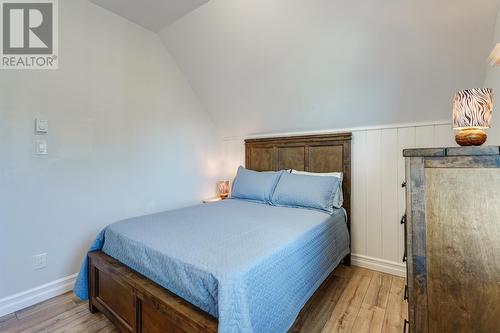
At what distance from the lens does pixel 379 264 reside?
2400 mm

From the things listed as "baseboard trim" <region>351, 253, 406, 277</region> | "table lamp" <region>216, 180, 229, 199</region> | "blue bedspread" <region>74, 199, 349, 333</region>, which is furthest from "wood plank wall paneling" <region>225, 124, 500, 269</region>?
"table lamp" <region>216, 180, 229, 199</region>

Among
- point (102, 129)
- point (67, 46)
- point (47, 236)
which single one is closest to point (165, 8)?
point (67, 46)

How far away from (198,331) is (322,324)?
3.24 feet

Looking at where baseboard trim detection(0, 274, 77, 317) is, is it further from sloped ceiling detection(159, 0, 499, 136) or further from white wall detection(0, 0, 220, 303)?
sloped ceiling detection(159, 0, 499, 136)

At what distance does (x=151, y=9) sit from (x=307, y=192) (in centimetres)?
234

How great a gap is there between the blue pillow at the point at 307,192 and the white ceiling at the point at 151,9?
1918 mm

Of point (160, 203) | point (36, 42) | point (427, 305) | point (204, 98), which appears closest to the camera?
point (427, 305)

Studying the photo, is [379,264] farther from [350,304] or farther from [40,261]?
[40,261]

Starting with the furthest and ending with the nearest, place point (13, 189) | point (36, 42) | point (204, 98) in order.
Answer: point (204, 98) → point (36, 42) → point (13, 189)

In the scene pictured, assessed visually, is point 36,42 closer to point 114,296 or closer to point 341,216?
point 114,296

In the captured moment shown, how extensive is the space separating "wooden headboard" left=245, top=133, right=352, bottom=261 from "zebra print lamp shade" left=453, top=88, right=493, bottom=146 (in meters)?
1.52

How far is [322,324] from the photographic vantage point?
162cm

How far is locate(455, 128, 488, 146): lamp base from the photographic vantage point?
3.23 ft

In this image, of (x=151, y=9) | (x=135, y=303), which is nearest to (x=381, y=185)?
(x=135, y=303)
